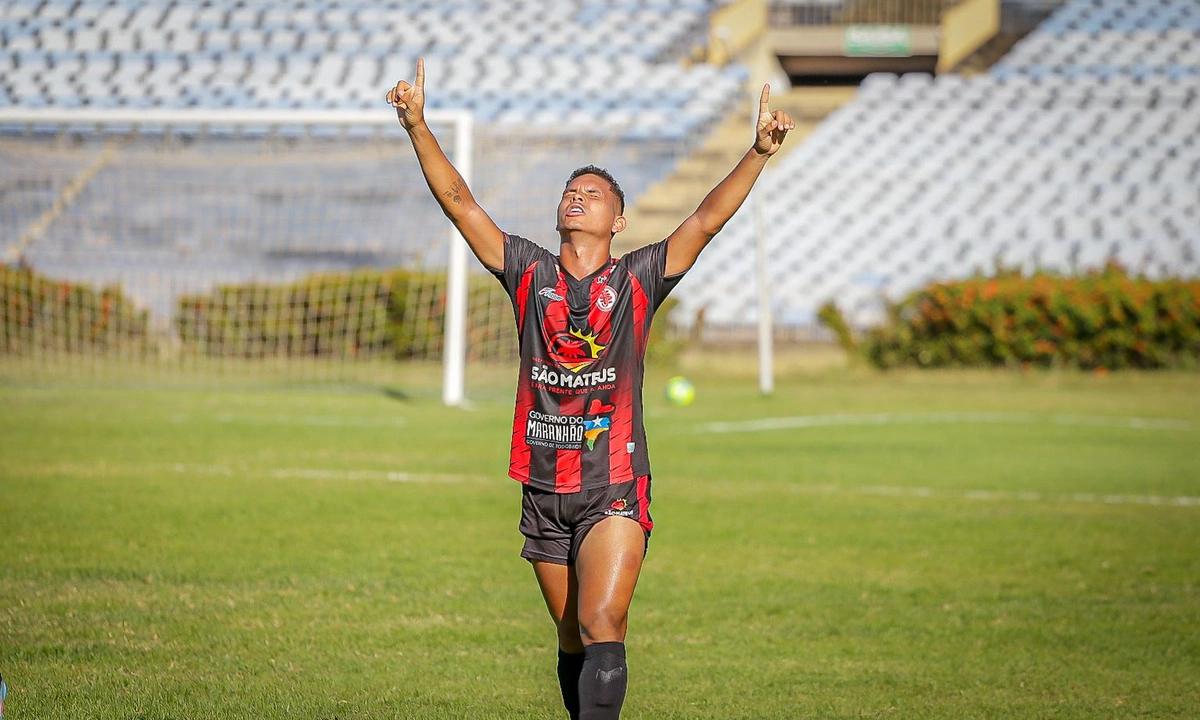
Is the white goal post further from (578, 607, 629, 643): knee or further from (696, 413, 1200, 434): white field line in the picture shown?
(578, 607, 629, 643): knee

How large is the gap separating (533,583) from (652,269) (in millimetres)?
3086

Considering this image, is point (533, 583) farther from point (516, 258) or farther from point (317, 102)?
point (317, 102)

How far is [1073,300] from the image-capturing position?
72.3 feet

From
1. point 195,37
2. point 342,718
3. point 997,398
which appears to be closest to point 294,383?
point 997,398

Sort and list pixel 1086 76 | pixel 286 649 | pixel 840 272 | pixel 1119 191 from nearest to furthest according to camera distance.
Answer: pixel 286 649, pixel 840 272, pixel 1119 191, pixel 1086 76

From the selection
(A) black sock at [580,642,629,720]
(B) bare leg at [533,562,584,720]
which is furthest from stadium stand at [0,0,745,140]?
(A) black sock at [580,642,629,720]

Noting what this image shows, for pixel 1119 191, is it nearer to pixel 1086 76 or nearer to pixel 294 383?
pixel 1086 76

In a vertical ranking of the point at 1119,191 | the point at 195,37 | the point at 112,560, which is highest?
the point at 195,37

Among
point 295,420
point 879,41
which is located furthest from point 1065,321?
point 879,41

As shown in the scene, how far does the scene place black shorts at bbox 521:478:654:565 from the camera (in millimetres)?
4266

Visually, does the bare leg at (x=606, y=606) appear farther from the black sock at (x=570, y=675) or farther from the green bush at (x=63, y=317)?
the green bush at (x=63, y=317)

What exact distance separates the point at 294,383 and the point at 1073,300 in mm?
12409

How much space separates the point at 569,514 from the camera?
4289 mm

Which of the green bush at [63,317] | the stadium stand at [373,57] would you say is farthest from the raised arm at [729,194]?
the stadium stand at [373,57]
